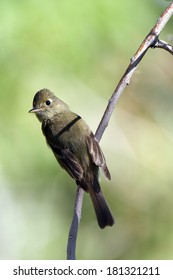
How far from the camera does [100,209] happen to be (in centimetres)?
343

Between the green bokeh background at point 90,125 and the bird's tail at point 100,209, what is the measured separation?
716 mm

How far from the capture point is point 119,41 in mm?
4574

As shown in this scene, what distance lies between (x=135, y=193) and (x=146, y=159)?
0.67 feet

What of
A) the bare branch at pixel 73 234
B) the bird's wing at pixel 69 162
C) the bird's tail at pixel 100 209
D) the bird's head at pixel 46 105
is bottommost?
the bare branch at pixel 73 234

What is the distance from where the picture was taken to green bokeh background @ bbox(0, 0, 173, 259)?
4.26m

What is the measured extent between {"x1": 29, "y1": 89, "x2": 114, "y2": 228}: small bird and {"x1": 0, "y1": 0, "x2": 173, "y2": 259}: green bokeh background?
478 mm

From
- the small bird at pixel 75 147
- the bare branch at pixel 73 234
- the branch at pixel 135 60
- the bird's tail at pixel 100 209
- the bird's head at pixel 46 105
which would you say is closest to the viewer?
the bare branch at pixel 73 234

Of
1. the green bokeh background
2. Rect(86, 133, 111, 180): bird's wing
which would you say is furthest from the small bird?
the green bokeh background

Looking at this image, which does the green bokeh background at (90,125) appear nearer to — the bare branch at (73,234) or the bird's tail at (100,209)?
the bird's tail at (100,209)

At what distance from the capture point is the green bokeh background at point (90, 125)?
4258 mm

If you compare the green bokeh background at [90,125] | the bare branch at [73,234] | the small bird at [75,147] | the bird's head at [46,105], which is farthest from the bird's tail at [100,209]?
the green bokeh background at [90,125]

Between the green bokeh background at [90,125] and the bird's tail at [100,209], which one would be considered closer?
the bird's tail at [100,209]
